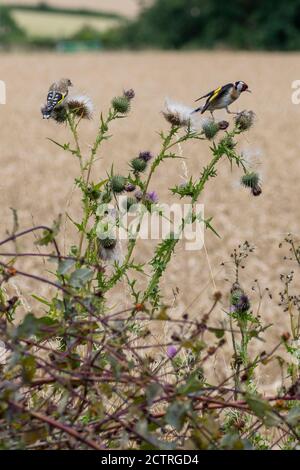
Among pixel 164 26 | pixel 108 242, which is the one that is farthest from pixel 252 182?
pixel 164 26

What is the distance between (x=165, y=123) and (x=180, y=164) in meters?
4.15

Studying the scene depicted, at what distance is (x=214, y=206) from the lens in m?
10.6

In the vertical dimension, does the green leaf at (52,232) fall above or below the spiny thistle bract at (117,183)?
below

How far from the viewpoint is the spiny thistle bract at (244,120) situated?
2.10m

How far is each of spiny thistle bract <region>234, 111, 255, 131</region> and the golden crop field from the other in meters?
0.06

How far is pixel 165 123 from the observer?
628 inches

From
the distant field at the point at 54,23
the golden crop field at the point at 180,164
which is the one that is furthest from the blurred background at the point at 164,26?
the golden crop field at the point at 180,164

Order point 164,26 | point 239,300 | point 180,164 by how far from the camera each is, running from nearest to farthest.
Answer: point 239,300, point 180,164, point 164,26

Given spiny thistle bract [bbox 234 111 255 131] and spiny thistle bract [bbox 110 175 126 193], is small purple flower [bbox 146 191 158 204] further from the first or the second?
spiny thistle bract [bbox 234 111 255 131]

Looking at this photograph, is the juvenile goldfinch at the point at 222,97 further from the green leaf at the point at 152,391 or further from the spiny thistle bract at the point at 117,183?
the green leaf at the point at 152,391

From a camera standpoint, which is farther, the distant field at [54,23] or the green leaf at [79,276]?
the distant field at [54,23]

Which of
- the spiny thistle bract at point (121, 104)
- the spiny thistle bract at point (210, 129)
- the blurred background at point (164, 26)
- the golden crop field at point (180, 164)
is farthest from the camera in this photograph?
the blurred background at point (164, 26)

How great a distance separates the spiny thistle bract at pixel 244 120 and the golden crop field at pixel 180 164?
59 millimetres

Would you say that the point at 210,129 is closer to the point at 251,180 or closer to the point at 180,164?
the point at 251,180
